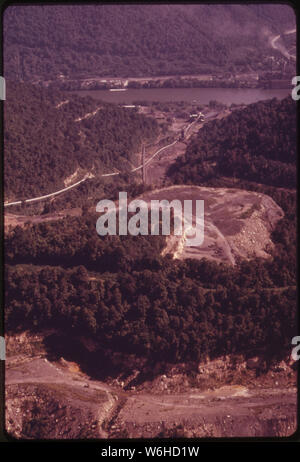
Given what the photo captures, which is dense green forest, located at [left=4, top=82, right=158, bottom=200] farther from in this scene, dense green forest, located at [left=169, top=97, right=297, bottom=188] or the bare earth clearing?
the bare earth clearing

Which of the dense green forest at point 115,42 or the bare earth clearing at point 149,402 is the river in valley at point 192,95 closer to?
the dense green forest at point 115,42

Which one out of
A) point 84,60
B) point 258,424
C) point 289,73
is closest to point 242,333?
point 258,424

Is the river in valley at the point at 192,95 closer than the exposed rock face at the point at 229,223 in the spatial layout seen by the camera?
No

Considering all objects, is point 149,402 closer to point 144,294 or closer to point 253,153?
point 144,294

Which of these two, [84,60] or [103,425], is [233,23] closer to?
[84,60]

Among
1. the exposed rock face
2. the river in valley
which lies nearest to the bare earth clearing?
the exposed rock face

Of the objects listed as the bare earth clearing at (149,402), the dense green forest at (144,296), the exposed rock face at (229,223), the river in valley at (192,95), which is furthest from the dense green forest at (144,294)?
the river in valley at (192,95)
